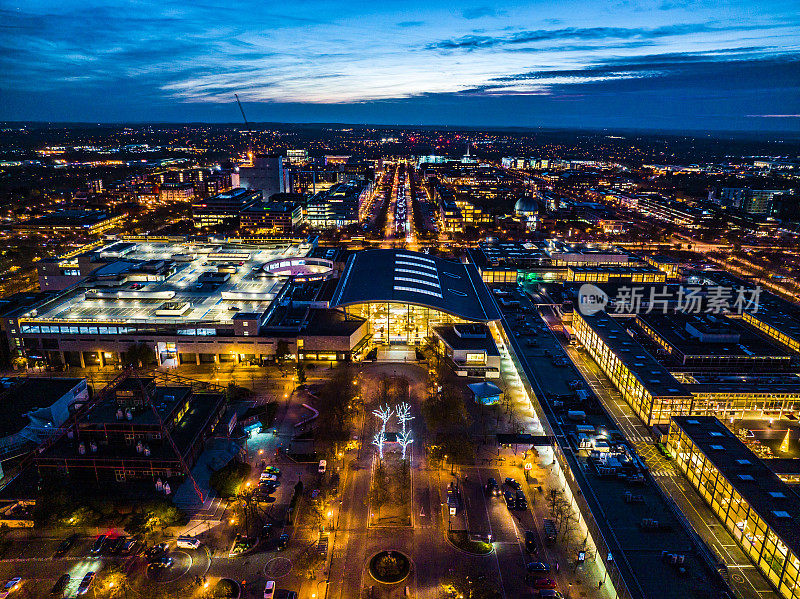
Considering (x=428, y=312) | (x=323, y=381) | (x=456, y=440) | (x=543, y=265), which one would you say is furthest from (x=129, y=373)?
(x=543, y=265)

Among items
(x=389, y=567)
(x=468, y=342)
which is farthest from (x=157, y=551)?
(x=468, y=342)

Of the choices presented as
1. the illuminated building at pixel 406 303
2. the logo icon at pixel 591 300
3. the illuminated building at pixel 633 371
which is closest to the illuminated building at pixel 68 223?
the illuminated building at pixel 406 303

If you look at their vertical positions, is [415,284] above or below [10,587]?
above

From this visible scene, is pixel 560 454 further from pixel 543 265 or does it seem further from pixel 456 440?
pixel 543 265

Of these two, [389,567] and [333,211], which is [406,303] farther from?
[333,211]

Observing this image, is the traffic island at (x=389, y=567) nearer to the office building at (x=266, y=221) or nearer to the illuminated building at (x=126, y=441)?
the illuminated building at (x=126, y=441)

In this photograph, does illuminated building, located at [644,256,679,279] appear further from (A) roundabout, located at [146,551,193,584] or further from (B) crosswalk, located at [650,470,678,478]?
(A) roundabout, located at [146,551,193,584]
